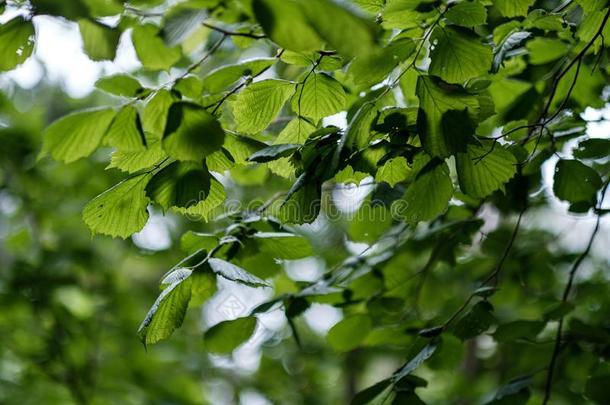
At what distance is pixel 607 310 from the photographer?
2066mm

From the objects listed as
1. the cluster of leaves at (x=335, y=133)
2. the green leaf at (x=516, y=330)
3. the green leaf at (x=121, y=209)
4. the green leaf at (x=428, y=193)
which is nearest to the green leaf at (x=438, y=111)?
the cluster of leaves at (x=335, y=133)

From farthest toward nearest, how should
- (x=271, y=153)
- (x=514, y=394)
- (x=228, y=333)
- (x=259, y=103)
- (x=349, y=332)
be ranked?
(x=349, y=332) → (x=514, y=394) → (x=228, y=333) → (x=259, y=103) → (x=271, y=153)

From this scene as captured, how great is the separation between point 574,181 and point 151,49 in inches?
35.2

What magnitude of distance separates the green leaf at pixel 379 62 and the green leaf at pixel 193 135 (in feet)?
0.75

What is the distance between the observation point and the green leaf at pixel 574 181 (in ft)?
3.93

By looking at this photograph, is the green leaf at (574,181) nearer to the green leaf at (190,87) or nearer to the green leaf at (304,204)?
the green leaf at (304,204)

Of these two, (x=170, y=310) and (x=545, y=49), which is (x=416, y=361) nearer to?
(x=170, y=310)

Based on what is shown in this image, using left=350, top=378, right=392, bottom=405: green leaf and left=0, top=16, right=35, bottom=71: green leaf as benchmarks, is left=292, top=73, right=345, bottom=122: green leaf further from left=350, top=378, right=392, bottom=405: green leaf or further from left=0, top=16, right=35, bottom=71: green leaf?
left=350, top=378, right=392, bottom=405: green leaf

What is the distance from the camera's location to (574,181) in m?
1.21

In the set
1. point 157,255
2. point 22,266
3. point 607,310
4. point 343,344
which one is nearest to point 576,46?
point 343,344

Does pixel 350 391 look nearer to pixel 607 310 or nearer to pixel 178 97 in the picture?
pixel 607 310

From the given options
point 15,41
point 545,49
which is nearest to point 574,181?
point 545,49

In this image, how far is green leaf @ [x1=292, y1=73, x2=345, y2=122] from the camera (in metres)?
0.93

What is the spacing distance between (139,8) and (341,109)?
13.7 inches
